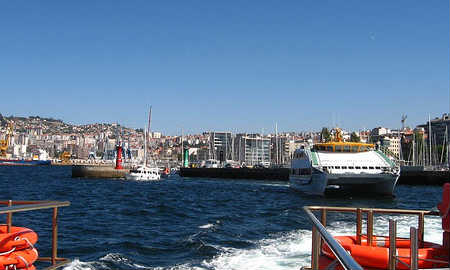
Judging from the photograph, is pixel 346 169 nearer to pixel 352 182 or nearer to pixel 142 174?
pixel 352 182

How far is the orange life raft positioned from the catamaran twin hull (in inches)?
1080

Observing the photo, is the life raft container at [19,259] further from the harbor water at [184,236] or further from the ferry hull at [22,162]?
the ferry hull at [22,162]

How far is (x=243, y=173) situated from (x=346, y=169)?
50.4 metres

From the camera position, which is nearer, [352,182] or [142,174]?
[352,182]

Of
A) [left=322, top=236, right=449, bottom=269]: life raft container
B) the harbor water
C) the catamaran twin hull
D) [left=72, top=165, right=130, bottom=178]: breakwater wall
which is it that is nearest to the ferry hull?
[left=72, top=165, right=130, bottom=178]: breakwater wall

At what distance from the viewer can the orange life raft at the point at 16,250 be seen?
18.3ft

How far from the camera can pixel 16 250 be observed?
574 centimetres

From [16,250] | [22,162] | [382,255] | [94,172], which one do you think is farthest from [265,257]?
[22,162]

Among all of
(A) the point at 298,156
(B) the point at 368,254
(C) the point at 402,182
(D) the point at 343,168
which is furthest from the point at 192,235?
(C) the point at 402,182

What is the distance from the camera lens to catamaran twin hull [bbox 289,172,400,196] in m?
31.8

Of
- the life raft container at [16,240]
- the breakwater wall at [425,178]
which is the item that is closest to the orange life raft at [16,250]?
the life raft container at [16,240]

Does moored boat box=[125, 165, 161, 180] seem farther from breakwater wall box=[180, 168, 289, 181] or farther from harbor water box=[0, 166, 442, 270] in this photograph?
harbor water box=[0, 166, 442, 270]

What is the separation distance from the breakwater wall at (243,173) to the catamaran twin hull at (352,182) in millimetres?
39638

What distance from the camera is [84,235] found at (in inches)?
572
